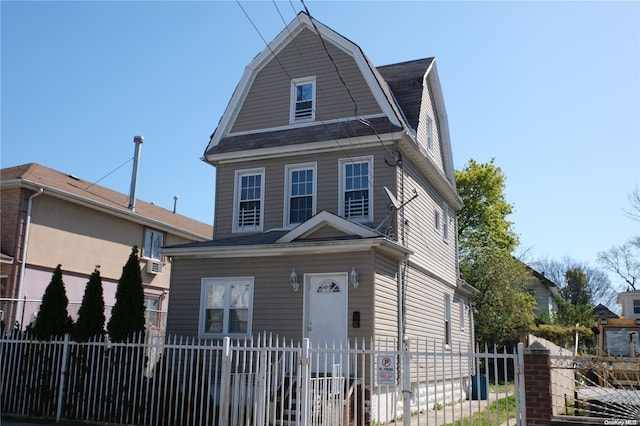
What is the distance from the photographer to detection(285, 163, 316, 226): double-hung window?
1612 centimetres

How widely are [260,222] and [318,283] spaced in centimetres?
343

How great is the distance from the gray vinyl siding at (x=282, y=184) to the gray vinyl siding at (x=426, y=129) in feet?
8.28

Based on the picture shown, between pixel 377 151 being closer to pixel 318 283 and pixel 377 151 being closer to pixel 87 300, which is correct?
pixel 318 283

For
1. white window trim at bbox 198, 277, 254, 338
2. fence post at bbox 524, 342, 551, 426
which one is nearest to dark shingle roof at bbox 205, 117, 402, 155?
white window trim at bbox 198, 277, 254, 338

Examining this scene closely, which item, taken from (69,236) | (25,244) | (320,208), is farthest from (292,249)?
(69,236)

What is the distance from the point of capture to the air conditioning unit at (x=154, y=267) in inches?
985

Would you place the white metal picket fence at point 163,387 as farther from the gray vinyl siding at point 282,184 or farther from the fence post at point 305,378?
the gray vinyl siding at point 282,184

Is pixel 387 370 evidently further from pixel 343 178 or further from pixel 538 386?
pixel 343 178

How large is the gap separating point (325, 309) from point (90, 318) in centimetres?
528

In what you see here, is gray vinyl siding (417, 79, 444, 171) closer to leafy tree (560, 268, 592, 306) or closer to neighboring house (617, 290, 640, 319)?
neighboring house (617, 290, 640, 319)

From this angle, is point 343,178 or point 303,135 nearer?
point 343,178

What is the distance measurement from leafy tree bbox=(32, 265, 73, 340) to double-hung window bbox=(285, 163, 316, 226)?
616 cm

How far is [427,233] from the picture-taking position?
1786 centimetres

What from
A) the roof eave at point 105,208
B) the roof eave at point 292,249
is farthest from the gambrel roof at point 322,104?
the roof eave at point 105,208
